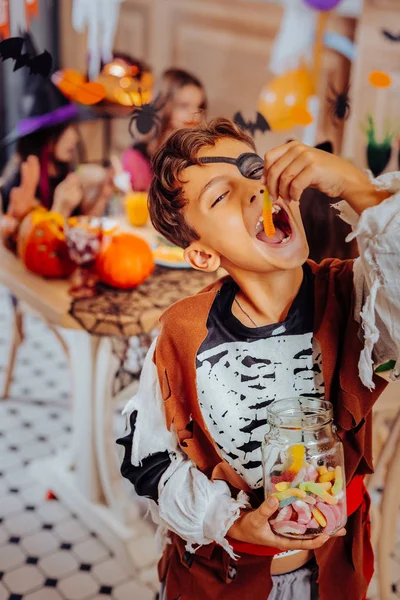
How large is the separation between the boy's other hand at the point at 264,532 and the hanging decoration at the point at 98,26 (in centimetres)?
281

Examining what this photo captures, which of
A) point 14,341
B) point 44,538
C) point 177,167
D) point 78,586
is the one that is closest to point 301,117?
point 177,167

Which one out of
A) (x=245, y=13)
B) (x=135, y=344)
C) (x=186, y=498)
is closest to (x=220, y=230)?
(x=186, y=498)

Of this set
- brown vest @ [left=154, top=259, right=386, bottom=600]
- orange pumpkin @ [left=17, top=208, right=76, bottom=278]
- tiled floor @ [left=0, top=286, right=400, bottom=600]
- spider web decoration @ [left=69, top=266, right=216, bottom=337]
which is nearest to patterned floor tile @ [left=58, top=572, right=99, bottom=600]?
tiled floor @ [left=0, top=286, right=400, bottom=600]

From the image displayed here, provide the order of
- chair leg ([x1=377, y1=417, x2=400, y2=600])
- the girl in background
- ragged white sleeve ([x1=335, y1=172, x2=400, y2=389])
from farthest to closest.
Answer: the girl in background, chair leg ([x1=377, y1=417, x2=400, y2=600]), ragged white sleeve ([x1=335, y1=172, x2=400, y2=389])

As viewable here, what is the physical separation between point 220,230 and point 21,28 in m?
0.49

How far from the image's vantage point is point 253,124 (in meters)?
1.04

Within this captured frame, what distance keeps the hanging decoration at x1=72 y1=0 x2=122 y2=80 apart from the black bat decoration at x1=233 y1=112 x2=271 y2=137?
2505mm

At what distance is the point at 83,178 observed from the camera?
2.47 meters

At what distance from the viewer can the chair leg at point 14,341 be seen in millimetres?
2953

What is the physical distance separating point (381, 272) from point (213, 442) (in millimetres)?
331

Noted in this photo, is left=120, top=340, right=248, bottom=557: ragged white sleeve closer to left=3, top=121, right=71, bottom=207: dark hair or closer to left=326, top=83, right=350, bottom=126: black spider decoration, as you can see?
left=326, top=83, right=350, bottom=126: black spider decoration

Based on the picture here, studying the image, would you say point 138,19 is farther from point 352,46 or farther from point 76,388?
point 76,388

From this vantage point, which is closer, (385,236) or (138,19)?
(385,236)

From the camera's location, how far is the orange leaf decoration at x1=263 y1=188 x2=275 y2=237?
0.87 m
